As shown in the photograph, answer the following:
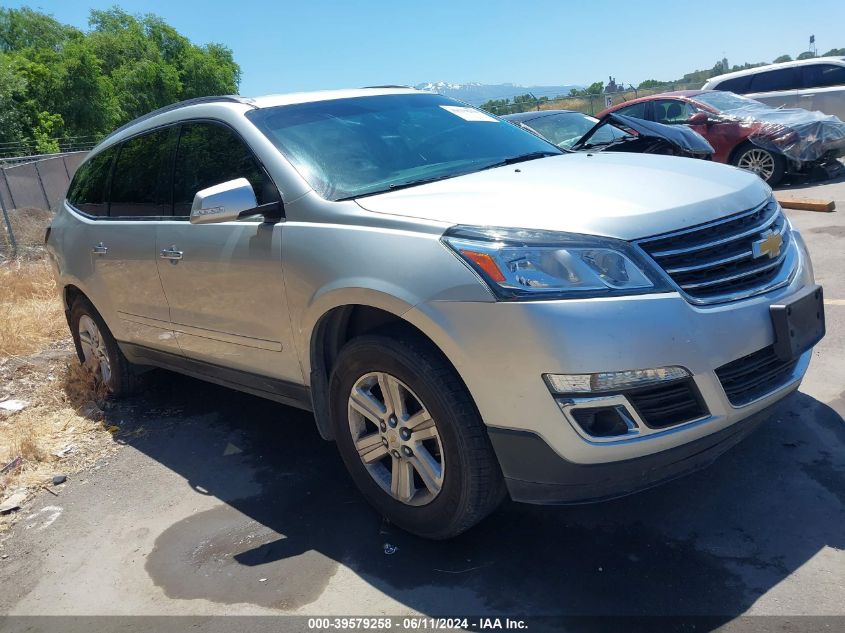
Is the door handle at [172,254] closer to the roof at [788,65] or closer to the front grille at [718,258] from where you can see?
Answer: the front grille at [718,258]

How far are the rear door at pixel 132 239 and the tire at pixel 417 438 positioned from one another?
168 centimetres

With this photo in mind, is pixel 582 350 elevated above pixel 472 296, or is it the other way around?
pixel 472 296

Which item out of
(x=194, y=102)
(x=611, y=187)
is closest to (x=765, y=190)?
(x=611, y=187)

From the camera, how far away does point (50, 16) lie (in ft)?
215

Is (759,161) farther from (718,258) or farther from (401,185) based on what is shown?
(718,258)

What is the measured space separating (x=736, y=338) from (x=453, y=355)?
3.24ft

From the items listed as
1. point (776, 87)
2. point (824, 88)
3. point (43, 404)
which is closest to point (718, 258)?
point (43, 404)

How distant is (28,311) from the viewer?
8.13 meters

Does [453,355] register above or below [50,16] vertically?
below

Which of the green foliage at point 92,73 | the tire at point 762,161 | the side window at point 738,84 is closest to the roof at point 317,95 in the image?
the tire at point 762,161

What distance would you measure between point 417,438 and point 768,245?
1.57 meters

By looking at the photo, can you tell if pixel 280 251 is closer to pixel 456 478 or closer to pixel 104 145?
pixel 456 478

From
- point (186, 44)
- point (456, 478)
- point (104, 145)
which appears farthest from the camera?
point (186, 44)

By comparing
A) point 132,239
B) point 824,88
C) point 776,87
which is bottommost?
point 824,88
